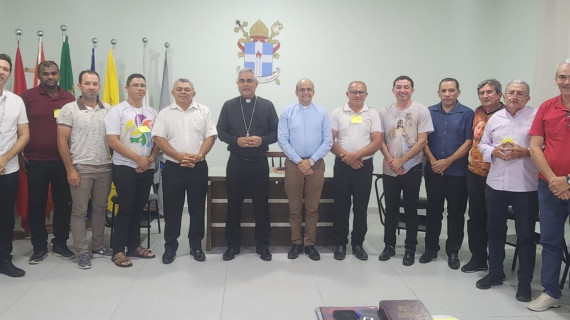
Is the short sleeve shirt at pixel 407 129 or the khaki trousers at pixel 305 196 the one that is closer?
the short sleeve shirt at pixel 407 129

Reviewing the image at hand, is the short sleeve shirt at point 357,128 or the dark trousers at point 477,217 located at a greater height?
the short sleeve shirt at point 357,128

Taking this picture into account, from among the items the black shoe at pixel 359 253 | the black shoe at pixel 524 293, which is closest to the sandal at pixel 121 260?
the black shoe at pixel 359 253

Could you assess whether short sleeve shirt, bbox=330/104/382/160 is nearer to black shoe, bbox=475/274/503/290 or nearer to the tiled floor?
the tiled floor

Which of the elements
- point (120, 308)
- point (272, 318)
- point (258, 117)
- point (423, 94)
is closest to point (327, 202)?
point (258, 117)

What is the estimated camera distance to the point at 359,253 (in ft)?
12.6

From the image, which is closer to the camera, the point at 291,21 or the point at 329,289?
the point at 329,289

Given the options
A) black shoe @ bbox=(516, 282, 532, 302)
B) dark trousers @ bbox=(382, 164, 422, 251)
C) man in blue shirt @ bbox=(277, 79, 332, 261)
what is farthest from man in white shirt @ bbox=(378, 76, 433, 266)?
black shoe @ bbox=(516, 282, 532, 302)

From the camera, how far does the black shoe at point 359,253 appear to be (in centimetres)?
383

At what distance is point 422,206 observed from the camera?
13.7ft

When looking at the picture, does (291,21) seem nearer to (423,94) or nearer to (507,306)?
(423,94)

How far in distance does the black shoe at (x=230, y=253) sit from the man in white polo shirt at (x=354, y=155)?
917mm

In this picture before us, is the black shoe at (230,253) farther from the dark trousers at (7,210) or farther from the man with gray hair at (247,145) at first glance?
the dark trousers at (7,210)

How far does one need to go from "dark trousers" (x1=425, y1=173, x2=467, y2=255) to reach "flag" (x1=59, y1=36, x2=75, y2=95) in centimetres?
393

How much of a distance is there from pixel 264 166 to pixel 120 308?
159 cm
